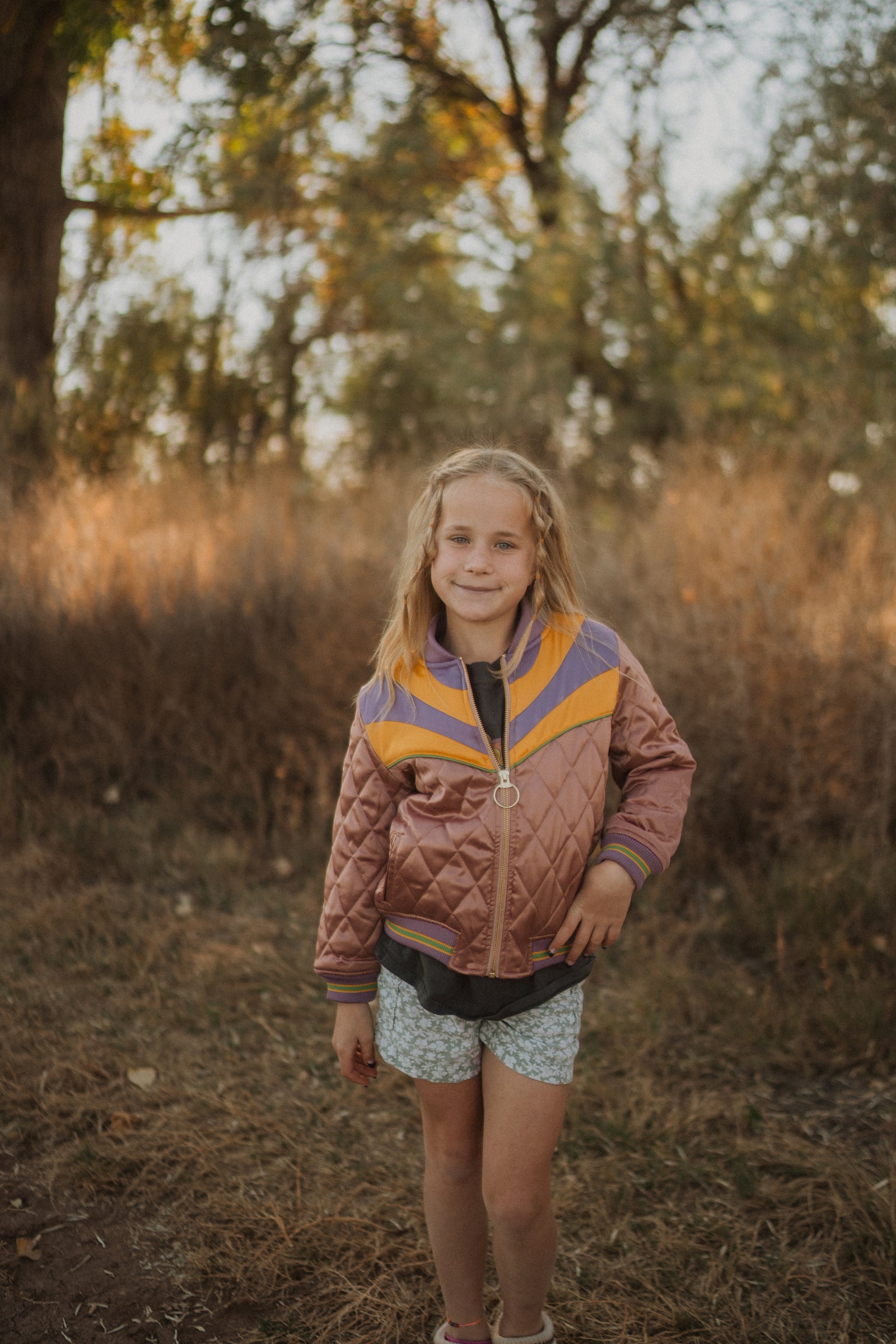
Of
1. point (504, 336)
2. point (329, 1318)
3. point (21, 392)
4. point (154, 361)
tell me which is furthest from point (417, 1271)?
point (504, 336)

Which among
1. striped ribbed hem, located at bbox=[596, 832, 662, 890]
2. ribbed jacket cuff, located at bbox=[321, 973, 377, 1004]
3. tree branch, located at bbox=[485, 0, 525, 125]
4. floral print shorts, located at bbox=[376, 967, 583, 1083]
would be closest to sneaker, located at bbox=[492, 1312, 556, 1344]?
floral print shorts, located at bbox=[376, 967, 583, 1083]

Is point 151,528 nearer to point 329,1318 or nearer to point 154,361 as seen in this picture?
point 154,361

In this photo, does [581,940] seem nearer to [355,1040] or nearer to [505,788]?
[505,788]

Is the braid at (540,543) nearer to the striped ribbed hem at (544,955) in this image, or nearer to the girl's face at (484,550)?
the girl's face at (484,550)

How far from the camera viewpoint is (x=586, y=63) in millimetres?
10445

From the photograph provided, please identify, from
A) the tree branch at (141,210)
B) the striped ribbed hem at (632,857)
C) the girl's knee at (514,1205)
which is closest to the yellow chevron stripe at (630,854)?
the striped ribbed hem at (632,857)

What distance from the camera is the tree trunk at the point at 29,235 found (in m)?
6.36

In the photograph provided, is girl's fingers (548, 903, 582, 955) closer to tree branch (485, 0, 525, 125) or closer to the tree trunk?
the tree trunk

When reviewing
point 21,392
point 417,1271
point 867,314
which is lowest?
point 417,1271

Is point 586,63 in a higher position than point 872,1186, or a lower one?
higher

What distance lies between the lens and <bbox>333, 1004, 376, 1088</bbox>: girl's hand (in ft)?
6.34

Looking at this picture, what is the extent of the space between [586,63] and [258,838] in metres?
9.22

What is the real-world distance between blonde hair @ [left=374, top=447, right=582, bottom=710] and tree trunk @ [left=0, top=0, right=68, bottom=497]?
4944 mm

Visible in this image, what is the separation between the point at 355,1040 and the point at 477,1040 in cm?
23
